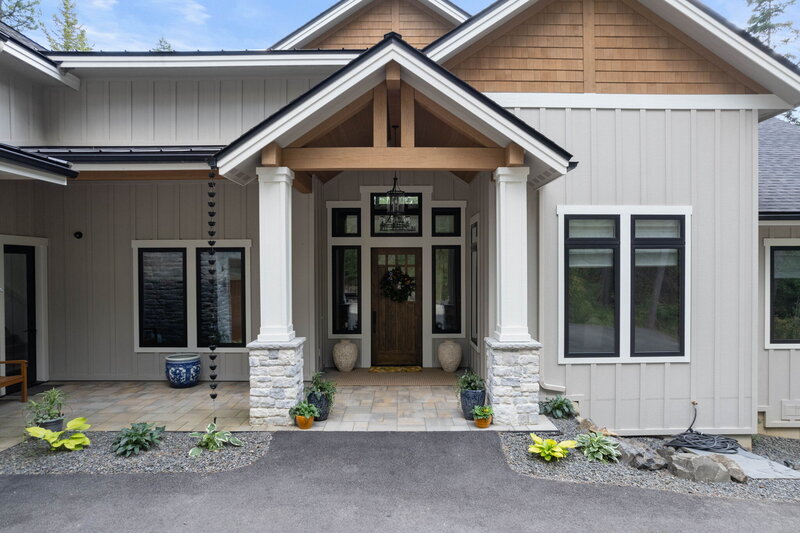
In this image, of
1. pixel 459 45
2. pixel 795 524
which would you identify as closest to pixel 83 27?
pixel 459 45

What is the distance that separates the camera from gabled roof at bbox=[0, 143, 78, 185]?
5160mm

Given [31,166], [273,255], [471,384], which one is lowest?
[471,384]

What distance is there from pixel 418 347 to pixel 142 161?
527cm

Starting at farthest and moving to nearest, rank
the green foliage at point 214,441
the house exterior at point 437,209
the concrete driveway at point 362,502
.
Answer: the house exterior at point 437,209, the green foliage at point 214,441, the concrete driveway at point 362,502

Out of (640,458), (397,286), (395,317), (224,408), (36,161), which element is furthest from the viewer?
(395,317)

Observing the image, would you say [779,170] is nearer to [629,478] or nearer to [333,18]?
[629,478]

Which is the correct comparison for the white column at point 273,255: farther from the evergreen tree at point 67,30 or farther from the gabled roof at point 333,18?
the evergreen tree at point 67,30

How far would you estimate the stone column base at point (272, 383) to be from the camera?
553 cm

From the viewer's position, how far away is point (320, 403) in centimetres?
573

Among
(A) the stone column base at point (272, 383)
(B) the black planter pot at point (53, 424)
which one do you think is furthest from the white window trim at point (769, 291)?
(B) the black planter pot at point (53, 424)

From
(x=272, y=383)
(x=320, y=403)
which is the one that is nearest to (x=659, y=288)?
(x=320, y=403)

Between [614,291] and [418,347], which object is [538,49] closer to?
[614,291]

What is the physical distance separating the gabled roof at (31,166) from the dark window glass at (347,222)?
4.00 meters

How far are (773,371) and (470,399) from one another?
17.1ft
